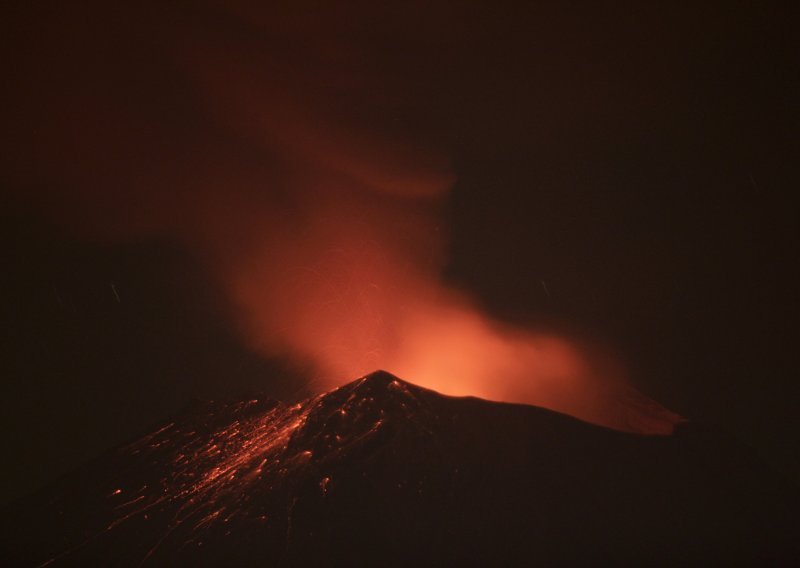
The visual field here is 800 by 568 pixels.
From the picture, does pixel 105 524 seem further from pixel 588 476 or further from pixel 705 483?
pixel 705 483

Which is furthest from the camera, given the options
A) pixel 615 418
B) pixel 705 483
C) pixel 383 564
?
pixel 615 418

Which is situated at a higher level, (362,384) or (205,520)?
(362,384)

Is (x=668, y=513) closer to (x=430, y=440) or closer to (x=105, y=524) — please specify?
(x=430, y=440)

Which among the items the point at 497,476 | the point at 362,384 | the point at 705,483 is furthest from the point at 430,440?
the point at 705,483

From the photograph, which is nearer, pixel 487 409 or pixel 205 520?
pixel 205 520

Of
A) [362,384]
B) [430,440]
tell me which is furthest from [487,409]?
[362,384]

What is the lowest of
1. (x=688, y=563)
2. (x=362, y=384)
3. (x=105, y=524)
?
(x=105, y=524)

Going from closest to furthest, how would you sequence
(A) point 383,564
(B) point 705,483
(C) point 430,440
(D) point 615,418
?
(A) point 383,564 < (C) point 430,440 < (B) point 705,483 < (D) point 615,418
